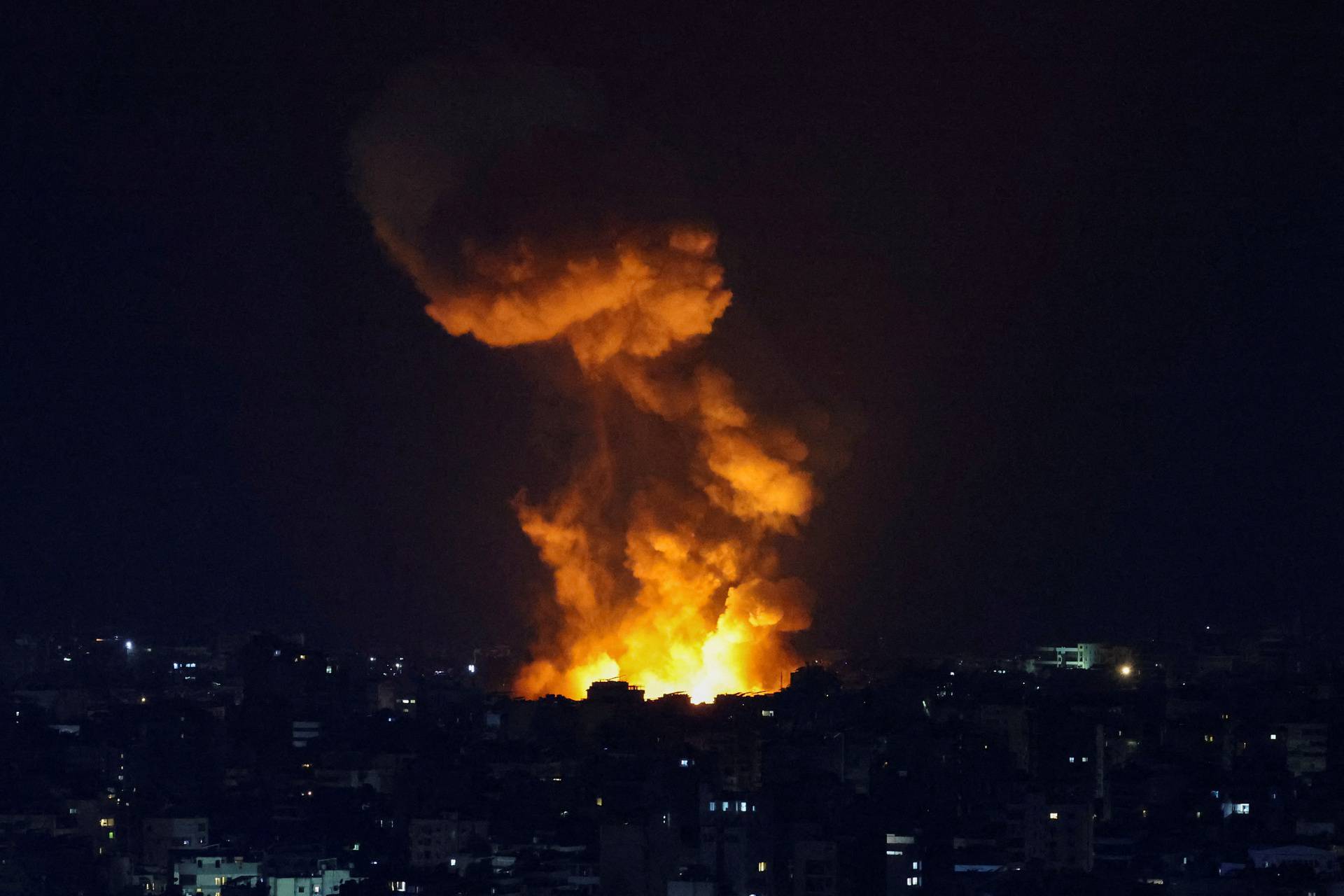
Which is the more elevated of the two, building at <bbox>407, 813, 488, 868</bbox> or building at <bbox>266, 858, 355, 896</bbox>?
building at <bbox>407, 813, 488, 868</bbox>

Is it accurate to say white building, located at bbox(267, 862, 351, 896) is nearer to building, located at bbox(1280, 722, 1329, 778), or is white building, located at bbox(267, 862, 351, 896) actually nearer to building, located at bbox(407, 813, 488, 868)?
building, located at bbox(407, 813, 488, 868)

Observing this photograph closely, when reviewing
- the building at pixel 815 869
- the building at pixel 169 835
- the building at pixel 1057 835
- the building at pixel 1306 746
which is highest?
the building at pixel 1306 746

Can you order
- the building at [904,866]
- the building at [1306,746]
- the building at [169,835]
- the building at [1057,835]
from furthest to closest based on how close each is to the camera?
the building at [1306,746] → the building at [169,835] → the building at [1057,835] → the building at [904,866]

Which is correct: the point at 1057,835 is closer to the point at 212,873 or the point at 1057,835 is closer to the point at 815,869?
the point at 815,869

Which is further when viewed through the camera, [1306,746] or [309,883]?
[1306,746]

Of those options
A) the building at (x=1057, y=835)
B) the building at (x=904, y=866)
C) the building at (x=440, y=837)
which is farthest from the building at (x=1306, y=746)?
the building at (x=440, y=837)

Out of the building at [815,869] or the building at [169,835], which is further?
the building at [169,835]

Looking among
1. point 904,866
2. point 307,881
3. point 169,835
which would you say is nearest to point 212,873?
point 307,881

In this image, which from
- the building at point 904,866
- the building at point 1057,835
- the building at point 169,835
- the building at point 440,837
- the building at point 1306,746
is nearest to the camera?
the building at point 904,866

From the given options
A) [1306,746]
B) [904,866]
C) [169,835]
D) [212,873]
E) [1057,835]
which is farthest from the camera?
[1306,746]

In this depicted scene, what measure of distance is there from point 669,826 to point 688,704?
1140 centimetres

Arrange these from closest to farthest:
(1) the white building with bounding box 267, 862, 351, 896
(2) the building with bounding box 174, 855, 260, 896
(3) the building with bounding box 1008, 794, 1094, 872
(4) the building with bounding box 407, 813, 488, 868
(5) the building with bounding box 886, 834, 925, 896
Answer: (5) the building with bounding box 886, 834, 925, 896
(3) the building with bounding box 1008, 794, 1094, 872
(1) the white building with bounding box 267, 862, 351, 896
(2) the building with bounding box 174, 855, 260, 896
(4) the building with bounding box 407, 813, 488, 868

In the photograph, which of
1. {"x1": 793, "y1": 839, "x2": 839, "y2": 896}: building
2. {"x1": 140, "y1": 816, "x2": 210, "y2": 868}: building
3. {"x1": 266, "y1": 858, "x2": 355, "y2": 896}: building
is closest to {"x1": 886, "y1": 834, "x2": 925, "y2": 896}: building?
{"x1": 793, "y1": 839, "x2": 839, "y2": 896}: building

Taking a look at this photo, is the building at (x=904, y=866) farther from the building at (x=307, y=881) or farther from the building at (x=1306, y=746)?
the building at (x=1306, y=746)
